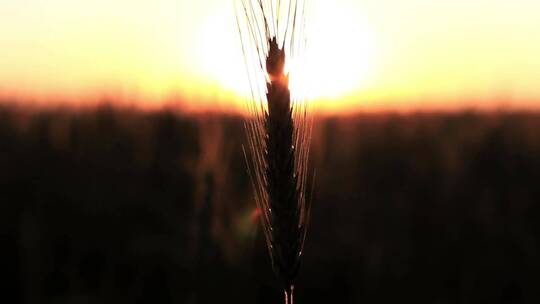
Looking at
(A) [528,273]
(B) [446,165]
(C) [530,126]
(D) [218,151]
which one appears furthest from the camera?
(C) [530,126]

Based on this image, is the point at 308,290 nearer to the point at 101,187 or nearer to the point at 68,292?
the point at 68,292

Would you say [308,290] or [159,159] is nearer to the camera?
[308,290]

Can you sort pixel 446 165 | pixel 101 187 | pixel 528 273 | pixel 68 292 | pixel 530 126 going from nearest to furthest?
pixel 68 292 → pixel 528 273 → pixel 101 187 → pixel 446 165 → pixel 530 126

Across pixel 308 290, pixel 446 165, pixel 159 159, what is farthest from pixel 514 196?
pixel 159 159

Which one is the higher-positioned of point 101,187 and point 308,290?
point 101,187

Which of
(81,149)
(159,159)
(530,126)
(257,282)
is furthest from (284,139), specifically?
(530,126)

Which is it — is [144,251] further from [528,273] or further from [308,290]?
[528,273]

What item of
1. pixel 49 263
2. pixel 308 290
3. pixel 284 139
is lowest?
pixel 308 290
